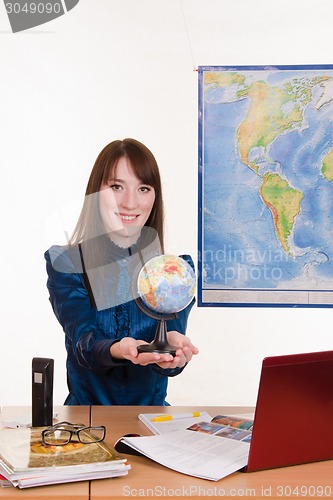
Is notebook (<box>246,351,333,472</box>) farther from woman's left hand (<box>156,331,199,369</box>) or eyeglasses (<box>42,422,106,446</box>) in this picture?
woman's left hand (<box>156,331,199,369</box>)

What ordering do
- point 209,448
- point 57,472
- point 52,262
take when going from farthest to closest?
point 52,262, point 209,448, point 57,472

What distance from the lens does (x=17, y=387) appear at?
4.28m

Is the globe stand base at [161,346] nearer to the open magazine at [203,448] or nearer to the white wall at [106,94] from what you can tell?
the open magazine at [203,448]

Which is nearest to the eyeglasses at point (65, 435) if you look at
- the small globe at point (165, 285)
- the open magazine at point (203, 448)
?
the open magazine at point (203, 448)

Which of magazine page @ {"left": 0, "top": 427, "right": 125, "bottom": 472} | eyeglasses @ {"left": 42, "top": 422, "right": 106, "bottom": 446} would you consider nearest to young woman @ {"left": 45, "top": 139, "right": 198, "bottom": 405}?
eyeglasses @ {"left": 42, "top": 422, "right": 106, "bottom": 446}

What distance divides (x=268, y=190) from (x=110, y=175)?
1394mm

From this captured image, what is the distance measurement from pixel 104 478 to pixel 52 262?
134cm

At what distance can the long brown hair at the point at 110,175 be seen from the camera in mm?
3100

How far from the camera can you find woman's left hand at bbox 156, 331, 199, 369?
2.36m

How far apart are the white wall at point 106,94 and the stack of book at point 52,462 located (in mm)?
2492

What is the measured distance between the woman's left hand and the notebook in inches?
25.1

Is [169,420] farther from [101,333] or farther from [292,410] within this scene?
[101,333]

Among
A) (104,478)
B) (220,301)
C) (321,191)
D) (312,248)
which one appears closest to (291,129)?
(321,191)

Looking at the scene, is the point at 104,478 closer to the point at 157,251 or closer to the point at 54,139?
the point at 157,251
